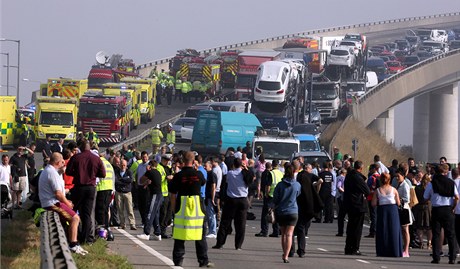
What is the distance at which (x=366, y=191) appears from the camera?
23156mm

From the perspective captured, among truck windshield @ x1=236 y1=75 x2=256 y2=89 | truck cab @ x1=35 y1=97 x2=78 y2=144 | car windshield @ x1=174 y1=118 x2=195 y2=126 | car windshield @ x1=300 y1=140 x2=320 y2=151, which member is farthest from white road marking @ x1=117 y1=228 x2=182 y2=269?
truck windshield @ x1=236 y1=75 x2=256 y2=89

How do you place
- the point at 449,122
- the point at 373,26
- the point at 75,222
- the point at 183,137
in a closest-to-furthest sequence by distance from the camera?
the point at 75,222 < the point at 183,137 < the point at 449,122 < the point at 373,26

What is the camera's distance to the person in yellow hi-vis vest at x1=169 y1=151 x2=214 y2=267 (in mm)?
18781

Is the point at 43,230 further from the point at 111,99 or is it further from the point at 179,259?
the point at 111,99

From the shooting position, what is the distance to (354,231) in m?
22.9

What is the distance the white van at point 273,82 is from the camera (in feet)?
230

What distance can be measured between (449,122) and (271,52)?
Answer: 144ft

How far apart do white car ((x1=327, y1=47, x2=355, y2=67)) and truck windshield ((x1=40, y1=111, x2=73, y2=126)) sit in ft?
123

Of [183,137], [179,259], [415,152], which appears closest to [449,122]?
[415,152]

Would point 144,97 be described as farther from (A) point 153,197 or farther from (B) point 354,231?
(B) point 354,231

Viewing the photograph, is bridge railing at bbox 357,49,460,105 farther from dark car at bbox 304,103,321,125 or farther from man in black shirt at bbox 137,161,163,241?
man in black shirt at bbox 137,161,163,241

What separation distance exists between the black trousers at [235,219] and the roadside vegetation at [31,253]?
6.45 ft

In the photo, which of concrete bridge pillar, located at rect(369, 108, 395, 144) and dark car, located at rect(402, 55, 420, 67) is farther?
dark car, located at rect(402, 55, 420, 67)

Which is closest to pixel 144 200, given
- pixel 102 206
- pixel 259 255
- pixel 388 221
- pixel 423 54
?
pixel 102 206
